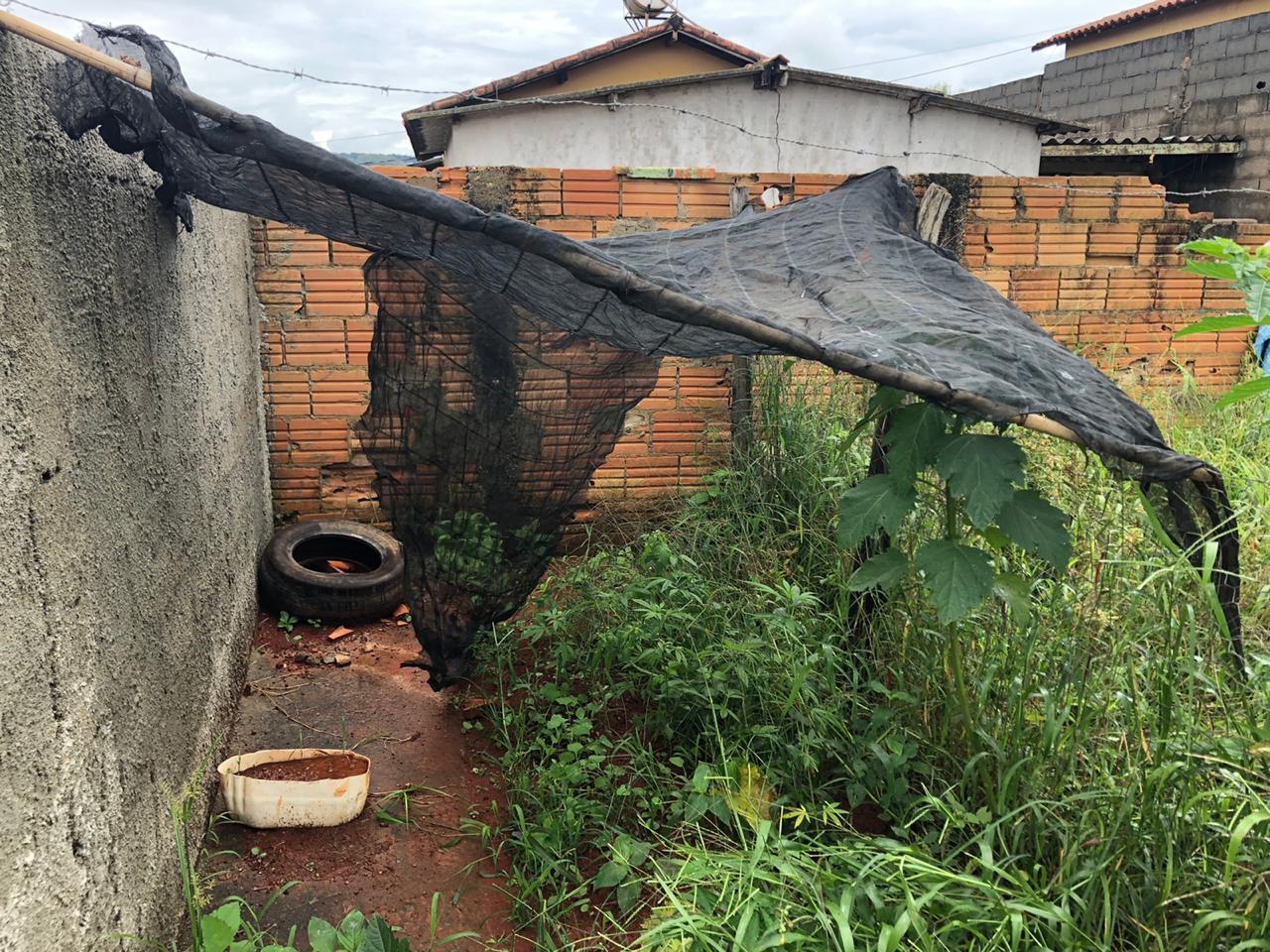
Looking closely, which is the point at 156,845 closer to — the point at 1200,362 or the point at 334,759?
the point at 334,759

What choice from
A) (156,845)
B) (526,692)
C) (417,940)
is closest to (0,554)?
(156,845)

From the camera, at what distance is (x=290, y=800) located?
Answer: 258 cm

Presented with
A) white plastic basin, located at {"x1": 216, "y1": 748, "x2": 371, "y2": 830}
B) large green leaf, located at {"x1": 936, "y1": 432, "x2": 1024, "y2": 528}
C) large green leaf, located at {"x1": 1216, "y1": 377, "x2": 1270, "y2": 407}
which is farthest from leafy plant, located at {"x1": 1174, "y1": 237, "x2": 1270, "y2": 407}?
white plastic basin, located at {"x1": 216, "y1": 748, "x2": 371, "y2": 830}

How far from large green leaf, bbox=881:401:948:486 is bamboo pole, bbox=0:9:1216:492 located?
27 cm

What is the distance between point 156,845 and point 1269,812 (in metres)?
2.49

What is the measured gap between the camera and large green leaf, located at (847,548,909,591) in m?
2.32

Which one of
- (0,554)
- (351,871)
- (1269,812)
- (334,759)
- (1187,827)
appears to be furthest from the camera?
(334,759)

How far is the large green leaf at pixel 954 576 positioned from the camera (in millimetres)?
2084

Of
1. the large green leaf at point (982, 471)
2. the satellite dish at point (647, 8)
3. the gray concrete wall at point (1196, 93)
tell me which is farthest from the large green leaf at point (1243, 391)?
the satellite dish at point (647, 8)

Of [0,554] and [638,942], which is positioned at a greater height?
[0,554]

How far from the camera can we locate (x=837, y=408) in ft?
14.8

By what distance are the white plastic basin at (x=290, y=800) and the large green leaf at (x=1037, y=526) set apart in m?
2.07

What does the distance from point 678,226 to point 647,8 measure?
26.6ft

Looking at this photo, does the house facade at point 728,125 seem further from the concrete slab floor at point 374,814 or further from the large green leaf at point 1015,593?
the large green leaf at point 1015,593
